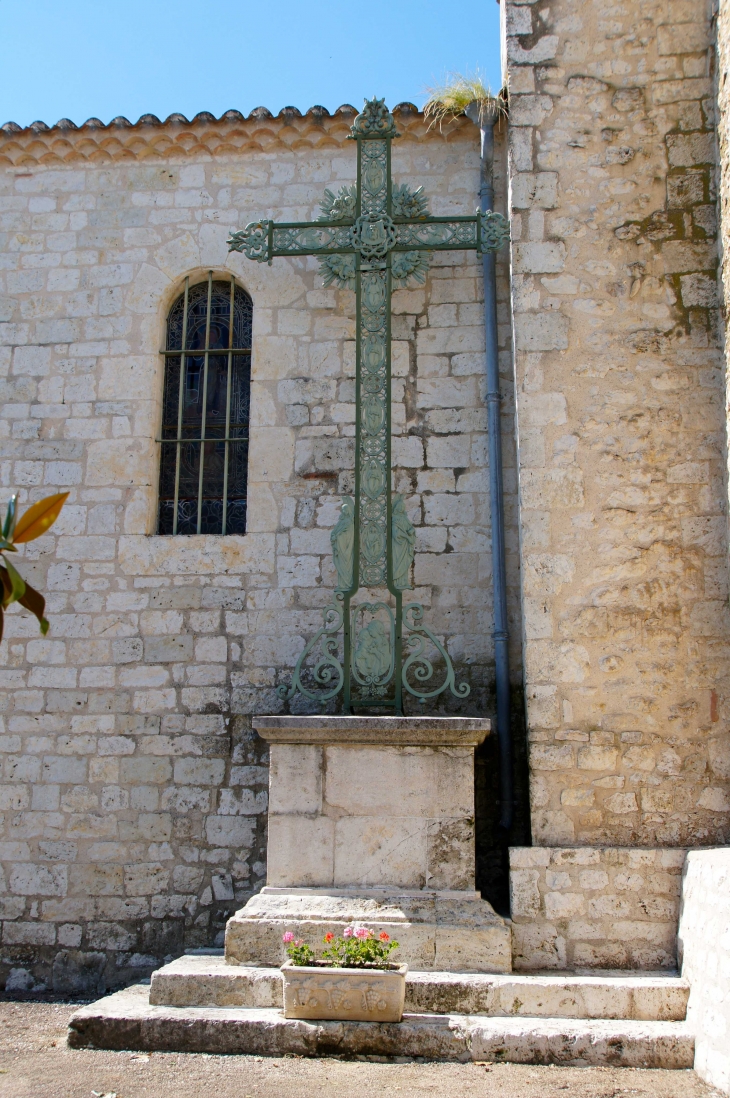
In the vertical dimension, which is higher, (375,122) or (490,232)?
(375,122)

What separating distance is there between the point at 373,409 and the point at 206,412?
156 cm

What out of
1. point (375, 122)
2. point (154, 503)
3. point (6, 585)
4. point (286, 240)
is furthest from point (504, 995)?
point (375, 122)

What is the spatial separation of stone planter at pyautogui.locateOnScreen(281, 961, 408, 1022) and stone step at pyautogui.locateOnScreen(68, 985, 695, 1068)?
4 centimetres

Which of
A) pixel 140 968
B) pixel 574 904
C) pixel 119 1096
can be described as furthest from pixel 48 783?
pixel 574 904

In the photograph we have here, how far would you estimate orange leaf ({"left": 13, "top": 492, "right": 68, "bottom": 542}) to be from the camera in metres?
2.04

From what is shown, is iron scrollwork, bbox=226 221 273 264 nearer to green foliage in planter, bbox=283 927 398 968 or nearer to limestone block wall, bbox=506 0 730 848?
limestone block wall, bbox=506 0 730 848

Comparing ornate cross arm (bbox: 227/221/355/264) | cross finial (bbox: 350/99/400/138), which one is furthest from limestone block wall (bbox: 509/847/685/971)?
cross finial (bbox: 350/99/400/138)

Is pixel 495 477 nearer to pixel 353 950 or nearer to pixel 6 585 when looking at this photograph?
pixel 353 950

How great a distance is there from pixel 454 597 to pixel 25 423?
3.19 m

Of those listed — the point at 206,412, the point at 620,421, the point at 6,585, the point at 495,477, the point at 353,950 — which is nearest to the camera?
the point at 6,585

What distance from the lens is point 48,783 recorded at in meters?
6.38

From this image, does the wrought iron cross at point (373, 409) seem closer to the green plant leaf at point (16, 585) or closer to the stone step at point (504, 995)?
the stone step at point (504, 995)

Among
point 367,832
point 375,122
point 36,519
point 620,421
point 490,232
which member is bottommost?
point 367,832

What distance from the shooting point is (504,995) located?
4539 mm
